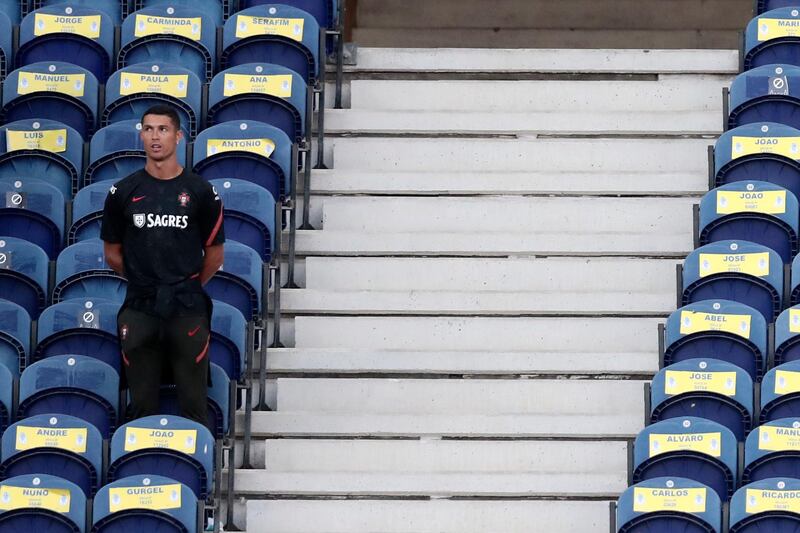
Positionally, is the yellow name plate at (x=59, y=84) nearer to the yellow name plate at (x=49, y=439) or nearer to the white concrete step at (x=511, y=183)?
the white concrete step at (x=511, y=183)

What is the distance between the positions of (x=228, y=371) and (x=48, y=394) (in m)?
0.72

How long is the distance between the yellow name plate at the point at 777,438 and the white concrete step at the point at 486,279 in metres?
1.34

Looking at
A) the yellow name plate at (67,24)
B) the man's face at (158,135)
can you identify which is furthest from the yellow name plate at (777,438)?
the yellow name plate at (67,24)

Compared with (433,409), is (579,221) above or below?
above

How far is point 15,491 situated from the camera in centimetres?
767

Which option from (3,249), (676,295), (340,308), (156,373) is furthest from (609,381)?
(3,249)

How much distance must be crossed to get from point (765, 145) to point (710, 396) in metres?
1.64

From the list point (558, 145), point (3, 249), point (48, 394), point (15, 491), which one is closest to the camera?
point (15, 491)

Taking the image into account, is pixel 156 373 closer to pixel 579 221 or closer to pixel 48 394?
pixel 48 394

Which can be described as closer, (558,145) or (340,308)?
(340,308)

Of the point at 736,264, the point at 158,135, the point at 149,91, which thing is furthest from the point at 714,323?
the point at 149,91

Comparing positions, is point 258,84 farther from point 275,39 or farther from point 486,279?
point 486,279

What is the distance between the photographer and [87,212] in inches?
358

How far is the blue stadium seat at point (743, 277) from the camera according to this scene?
28.9 feet
